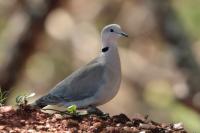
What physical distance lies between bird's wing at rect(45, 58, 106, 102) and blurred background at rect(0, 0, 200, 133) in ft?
16.5

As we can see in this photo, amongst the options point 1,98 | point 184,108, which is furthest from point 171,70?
point 1,98

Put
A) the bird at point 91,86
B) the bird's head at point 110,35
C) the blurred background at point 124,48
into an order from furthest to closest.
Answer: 1. the blurred background at point 124,48
2. the bird's head at point 110,35
3. the bird at point 91,86

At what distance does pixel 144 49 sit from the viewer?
15.7 meters

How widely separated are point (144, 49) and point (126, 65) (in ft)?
3.82

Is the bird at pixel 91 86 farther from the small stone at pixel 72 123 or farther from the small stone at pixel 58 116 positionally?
the small stone at pixel 72 123

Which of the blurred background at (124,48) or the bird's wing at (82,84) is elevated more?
the blurred background at (124,48)

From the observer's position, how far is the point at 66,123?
554cm

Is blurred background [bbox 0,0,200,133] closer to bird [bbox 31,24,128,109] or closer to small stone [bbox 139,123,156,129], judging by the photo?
bird [bbox 31,24,128,109]

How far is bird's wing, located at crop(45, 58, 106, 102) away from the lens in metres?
6.81

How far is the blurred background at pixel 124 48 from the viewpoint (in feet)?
41.5

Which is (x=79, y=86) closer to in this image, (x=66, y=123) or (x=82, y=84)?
(x=82, y=84)

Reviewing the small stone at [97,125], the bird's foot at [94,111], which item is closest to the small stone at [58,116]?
the small stone at [97,125]

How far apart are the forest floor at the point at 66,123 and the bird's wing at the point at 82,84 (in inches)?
39.4

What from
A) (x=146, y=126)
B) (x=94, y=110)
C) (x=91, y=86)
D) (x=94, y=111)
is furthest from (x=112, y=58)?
(x=146, y=126)
